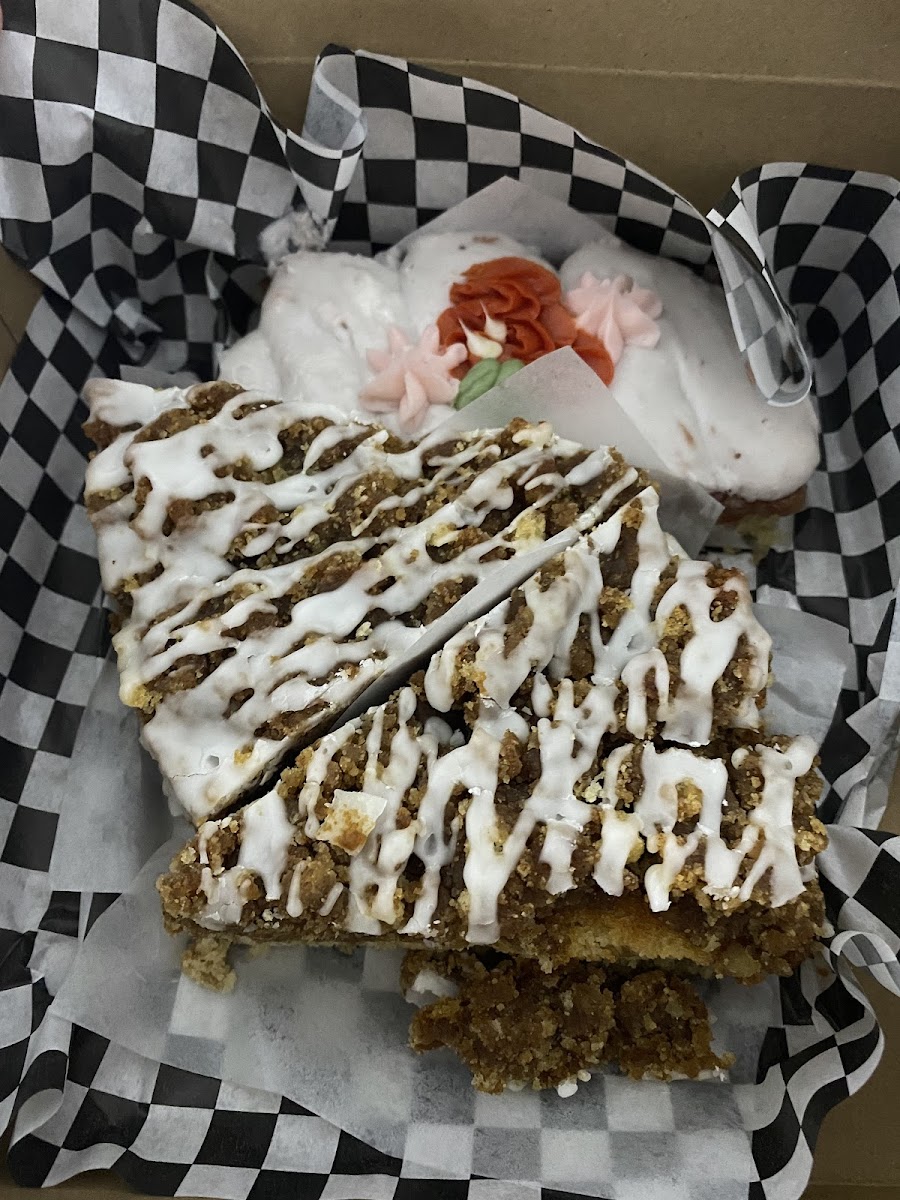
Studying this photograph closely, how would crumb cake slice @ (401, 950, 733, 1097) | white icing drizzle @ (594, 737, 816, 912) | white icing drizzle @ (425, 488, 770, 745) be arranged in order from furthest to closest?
crumb cake slice @ (401, 950, 733, 1097)
white icing drizzle @ (425, 488, 770, 745)
white icing drizzle @ (594, 737, 816, 912)

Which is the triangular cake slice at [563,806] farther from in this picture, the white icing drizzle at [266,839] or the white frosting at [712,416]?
the white frosting at [712,416]

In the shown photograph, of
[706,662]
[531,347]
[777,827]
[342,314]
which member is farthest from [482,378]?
[777,827]

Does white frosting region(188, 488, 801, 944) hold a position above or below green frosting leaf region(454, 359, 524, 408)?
below

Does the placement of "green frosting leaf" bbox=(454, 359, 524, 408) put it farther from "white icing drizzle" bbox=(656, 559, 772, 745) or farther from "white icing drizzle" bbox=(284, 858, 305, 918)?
"white icing drizzle" bbox=(284, 858, 305, 918)

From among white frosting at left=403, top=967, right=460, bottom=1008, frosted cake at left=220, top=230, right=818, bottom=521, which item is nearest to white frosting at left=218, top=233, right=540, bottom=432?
frosted cake at left=220, top=230, right=818, bottom=521

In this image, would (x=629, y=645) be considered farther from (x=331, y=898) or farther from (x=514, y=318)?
(x=514, y=318)

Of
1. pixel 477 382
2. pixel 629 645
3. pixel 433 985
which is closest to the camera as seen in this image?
pixel 629 645
